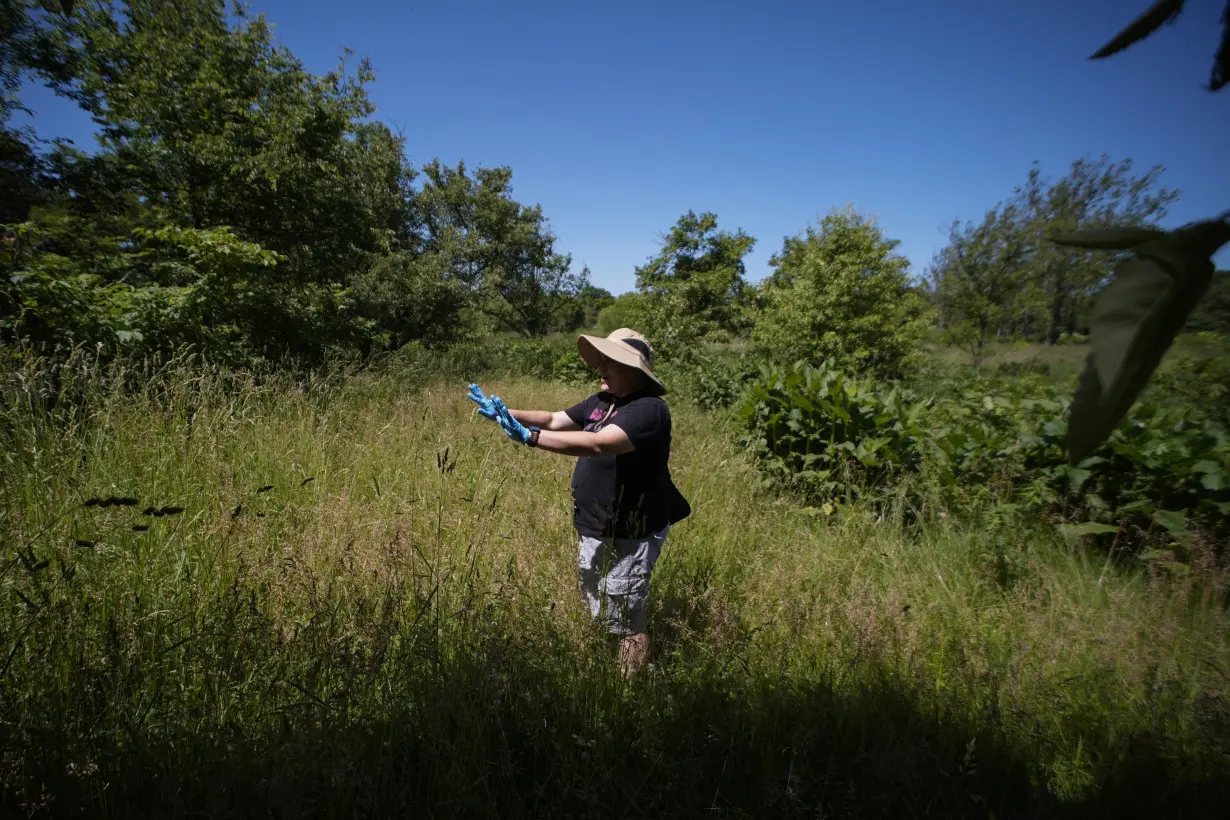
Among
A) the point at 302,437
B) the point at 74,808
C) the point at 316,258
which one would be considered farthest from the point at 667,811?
the point at 316,258

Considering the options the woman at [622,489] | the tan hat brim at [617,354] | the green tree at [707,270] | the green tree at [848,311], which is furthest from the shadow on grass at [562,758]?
the green tree at [707,270]

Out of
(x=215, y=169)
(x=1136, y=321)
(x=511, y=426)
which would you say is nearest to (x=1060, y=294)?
(x=511, y=426)

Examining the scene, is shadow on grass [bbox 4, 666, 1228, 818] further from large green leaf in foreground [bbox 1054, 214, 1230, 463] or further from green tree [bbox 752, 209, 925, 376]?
green tree [bbox 752, 209, 925, 376]

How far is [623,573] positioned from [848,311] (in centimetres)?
1376

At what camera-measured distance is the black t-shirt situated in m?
2.78

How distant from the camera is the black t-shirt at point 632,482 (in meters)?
2.78

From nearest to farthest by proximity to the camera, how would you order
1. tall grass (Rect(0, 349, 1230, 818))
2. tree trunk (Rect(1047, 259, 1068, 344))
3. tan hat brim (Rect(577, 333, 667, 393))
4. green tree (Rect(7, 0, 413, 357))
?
1. tree trunk (Rect(1047, 259, 1068, 344))
2. tall grass (Rect(0, 349, 1230, 818))
3. tan hat brim (Rect(577, 333, 667, 393))
4. green tree (Rect(7, 0, 413, 357))

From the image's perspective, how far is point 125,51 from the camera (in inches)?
344

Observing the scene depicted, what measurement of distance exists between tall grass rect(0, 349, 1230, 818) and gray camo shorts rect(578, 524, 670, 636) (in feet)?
0.66

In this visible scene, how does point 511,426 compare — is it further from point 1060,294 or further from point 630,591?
point 1060,294

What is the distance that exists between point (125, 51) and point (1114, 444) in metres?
14.2

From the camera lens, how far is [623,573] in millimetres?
2824

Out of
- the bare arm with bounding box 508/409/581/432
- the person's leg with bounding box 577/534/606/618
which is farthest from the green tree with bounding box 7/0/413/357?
the person's leg with bounding box 577/534/606/618

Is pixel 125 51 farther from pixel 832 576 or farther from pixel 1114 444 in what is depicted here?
pixel 1114 444
